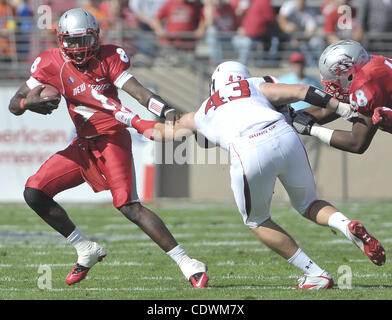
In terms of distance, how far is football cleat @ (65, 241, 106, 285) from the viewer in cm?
581

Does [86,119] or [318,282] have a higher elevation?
[86,119]

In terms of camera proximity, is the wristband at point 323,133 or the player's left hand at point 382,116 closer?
the player's left hand at point 382,116

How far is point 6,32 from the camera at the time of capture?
42.2 ft

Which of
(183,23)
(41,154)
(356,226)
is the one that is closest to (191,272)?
(356,226)

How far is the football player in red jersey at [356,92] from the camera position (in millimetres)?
5164

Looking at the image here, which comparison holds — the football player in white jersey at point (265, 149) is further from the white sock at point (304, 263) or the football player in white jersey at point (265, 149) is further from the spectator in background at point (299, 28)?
the spectator in background at point (299, 28)

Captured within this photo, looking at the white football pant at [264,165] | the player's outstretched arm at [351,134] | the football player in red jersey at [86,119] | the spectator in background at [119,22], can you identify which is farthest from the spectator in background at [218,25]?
the white football pant at [264,165]

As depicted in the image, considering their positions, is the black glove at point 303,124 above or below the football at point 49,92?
below

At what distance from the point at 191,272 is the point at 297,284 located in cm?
72

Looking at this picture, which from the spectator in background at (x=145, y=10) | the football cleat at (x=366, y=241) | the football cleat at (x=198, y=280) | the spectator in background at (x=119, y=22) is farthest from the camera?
the spectator in background at (x=145, y=10)

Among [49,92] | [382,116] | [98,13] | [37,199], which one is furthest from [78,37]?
[98,13]

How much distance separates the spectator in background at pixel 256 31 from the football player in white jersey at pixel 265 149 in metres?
7.37

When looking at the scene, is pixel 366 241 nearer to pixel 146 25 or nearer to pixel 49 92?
pixel 49 92

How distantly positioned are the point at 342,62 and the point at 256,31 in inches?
289
